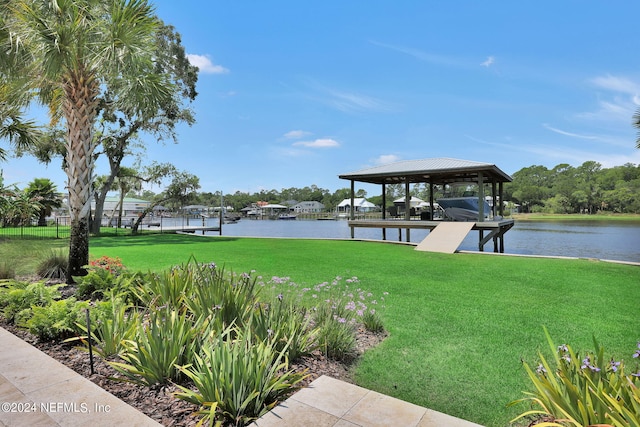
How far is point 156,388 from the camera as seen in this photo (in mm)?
2523

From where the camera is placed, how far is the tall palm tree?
5.55m

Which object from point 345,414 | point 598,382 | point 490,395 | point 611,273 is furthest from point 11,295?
point 611,273

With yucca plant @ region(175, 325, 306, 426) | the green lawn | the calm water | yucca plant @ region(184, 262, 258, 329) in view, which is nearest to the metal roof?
the calm water

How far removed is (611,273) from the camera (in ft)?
25.1

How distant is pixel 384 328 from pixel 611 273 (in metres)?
6.91

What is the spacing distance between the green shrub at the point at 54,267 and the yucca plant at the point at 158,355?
16.5 ft

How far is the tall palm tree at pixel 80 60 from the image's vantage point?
18.2 feet

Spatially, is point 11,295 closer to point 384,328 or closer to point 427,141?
point 384,328

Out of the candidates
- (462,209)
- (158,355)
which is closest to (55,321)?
(158,355)

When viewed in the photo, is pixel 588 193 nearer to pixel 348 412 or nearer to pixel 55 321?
pixel 348 412

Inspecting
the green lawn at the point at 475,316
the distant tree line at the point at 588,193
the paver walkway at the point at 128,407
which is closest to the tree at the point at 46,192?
the green lawn at the point at 475,316

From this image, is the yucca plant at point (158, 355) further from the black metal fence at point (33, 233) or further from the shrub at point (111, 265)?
the black metal fence at point (33, 233)

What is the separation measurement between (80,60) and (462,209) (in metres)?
16.5

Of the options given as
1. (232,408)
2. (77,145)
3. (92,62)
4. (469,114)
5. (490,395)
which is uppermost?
(469,114)
